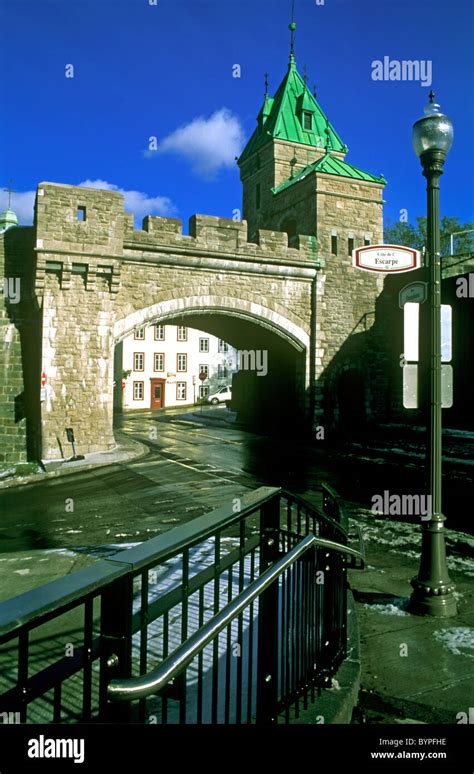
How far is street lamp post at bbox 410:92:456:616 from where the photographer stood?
522 cm

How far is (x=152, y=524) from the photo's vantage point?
880 cm

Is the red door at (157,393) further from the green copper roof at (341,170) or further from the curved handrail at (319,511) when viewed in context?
the curved handrail at (319,511)

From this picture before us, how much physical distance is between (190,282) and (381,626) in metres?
15.8

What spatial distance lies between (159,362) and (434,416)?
46.5m

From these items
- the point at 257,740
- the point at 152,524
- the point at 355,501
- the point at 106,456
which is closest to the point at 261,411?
the point at 106,456

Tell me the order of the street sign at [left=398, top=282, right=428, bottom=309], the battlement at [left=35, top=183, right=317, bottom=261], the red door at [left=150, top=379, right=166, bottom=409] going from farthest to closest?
1. the red door at [left=150, top=379, right=166, bottom=409]
2. the battlement at [left=35, top=183, right=317, bottom=261]
3. the street sign at [left=398, top=282, right=428, bottom=309]

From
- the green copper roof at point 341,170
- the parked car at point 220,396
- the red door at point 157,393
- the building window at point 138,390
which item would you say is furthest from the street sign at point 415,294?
the red door at point 157,393

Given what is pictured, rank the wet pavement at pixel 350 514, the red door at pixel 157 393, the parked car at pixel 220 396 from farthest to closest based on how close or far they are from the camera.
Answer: the parked car at pixel 220 396 → the red door at pixel 157 393 → the wet pavement at pixel 350 514

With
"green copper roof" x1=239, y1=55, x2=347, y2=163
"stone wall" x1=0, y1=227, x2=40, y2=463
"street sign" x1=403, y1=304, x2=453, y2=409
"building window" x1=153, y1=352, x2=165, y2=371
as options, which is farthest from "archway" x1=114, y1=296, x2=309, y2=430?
"building window" x1=153, y1=352, x2=165, y2=371

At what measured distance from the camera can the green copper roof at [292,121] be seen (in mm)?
30734

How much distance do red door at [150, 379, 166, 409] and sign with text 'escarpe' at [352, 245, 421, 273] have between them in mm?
46043

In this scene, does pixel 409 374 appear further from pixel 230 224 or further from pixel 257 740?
pixel 230 224

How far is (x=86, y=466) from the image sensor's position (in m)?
14.9

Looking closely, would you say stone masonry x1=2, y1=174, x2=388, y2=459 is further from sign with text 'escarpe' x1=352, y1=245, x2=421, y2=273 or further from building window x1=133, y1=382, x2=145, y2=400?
building window x1=133, y1=382, x2=145, y2=400
